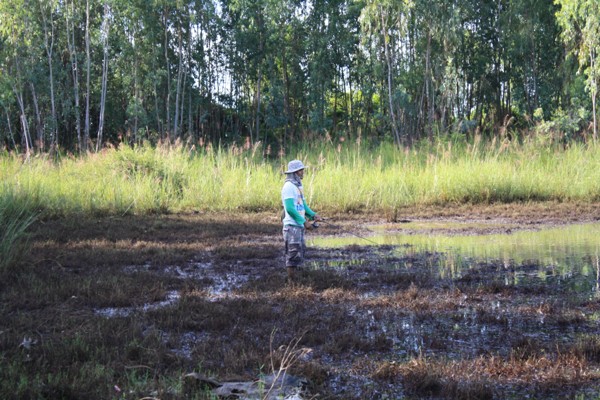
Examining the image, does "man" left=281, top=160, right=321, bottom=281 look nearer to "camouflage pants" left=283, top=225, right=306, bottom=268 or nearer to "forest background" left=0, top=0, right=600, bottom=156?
"camouflage pants" left=283, top=225, right=306, bottom=268

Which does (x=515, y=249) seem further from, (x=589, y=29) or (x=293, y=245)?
(x=589, y=29)

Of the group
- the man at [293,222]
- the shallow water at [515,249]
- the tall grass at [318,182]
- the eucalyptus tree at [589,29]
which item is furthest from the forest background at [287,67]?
the man at [293,222]

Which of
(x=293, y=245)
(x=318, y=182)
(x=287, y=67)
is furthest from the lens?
(x=287, y=67)

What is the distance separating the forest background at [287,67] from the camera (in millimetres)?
27531

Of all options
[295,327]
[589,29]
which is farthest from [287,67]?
[295,327]

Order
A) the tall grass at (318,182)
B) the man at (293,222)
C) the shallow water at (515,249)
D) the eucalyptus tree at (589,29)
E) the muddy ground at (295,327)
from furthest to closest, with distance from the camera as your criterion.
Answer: the eucalyptus tree at (589,29) → the tall grass at (318,182) → the shallow water at (515,249) → the man at (293,222) → the muddy ground at (295,327)

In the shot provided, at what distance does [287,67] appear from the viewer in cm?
3531

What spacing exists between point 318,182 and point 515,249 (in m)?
8.13

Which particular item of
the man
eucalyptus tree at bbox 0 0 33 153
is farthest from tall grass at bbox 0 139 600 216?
eucalyptus tree at bbox 0 0 33 153

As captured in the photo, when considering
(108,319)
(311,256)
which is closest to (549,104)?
(311,256)

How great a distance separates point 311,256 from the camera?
386 inches

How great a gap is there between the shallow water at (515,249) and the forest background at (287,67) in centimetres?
1285

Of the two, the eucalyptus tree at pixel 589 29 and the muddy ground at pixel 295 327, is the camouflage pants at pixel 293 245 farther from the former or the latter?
the eucalyptus tree at pixel 589 29

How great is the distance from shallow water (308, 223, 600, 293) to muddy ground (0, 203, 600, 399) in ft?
1.02
